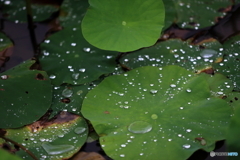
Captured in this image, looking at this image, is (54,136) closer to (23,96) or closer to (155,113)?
(23,96)

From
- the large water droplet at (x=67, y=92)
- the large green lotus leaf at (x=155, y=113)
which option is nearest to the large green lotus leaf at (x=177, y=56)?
the large green lotus leaf at (x=155, y=113)

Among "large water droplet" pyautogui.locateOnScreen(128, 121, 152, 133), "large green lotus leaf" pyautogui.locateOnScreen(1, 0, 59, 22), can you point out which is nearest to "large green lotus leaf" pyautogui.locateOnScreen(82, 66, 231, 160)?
"large water droplet" pyautogui.locateOnScreen(128, 121, 152, 133)

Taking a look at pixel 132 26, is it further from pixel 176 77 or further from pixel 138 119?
pixel 138 119

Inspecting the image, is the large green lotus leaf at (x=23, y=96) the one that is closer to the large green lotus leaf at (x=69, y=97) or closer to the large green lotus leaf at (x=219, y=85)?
the large green lotus leaf at (x=69, y=97)

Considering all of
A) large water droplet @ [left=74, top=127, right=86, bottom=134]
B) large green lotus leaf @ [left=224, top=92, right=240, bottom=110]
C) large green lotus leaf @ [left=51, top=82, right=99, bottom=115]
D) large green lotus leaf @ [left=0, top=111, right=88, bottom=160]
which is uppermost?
large green lotus leaf @ [left=224, top=92, right=240, bottom=110]

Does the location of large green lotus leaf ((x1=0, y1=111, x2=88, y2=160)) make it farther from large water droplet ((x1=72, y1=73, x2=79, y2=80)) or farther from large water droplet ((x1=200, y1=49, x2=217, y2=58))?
large water droplet ((x1=200, y1=49, x2=217, y2=58))

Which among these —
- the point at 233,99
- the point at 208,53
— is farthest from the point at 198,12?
the point at 233,99
